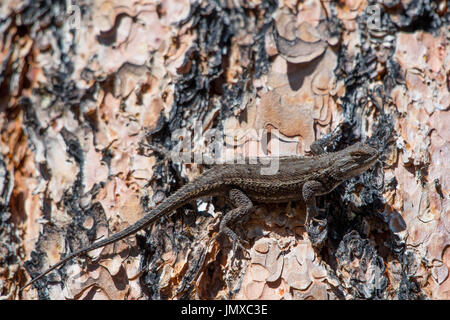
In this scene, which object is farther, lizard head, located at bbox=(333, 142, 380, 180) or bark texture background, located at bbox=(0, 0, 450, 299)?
lizard head, located at bbox=(333, 142, 380, 180)

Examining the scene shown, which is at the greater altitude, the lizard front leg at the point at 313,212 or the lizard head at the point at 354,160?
the lizard head at the point at 354,160

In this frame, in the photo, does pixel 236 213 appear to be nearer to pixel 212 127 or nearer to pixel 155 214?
pixel 155 214

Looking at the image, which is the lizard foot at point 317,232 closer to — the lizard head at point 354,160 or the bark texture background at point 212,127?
the bark texture background at point 212,127

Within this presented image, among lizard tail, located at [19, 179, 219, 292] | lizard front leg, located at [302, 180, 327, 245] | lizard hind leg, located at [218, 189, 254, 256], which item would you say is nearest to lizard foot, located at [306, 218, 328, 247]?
lizard front leg, located at [302, 180, 327, 245]

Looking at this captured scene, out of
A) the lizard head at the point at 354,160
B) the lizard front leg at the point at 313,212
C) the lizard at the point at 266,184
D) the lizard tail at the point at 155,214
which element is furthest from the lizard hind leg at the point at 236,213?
the lizard head at the point at 354,160

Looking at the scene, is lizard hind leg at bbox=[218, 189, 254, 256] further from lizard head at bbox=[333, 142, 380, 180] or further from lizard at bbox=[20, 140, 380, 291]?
lizard head at bbox=[333, 142, 380, 180]

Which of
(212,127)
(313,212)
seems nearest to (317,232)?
(313,212)
